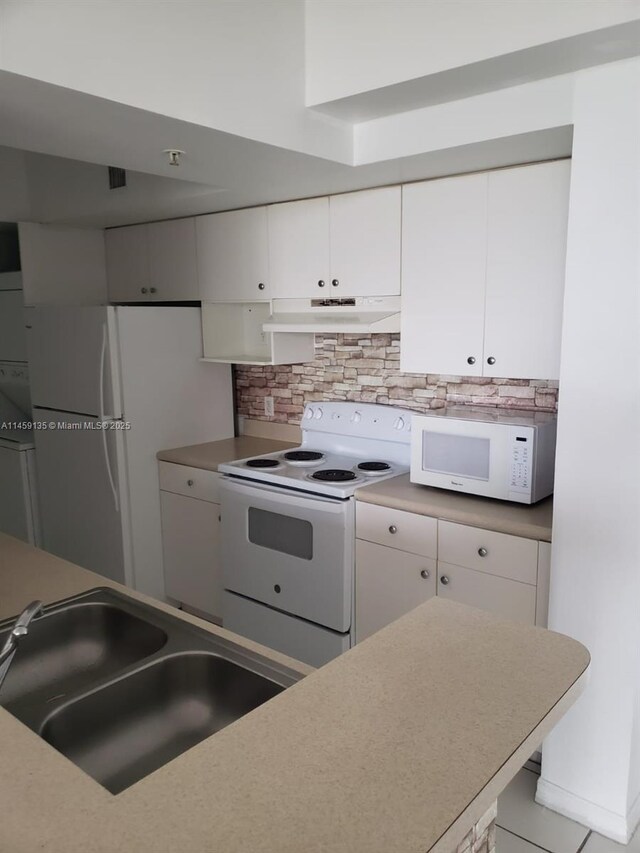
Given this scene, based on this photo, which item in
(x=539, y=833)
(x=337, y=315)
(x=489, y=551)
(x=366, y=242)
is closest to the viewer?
(x=539, y=833)

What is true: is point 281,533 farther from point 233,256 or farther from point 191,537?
point 233,256

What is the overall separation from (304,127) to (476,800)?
2.06m

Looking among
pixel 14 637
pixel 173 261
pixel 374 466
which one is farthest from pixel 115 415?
pixel 14 637

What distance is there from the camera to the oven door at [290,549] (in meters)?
2.84

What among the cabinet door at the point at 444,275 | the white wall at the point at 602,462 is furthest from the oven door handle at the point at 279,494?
the white wall at the point at 602,462

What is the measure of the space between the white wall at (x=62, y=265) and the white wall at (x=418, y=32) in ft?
7.47

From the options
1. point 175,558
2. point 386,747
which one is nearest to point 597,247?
point 386,747

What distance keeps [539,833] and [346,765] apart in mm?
1681

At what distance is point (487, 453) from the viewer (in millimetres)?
2576

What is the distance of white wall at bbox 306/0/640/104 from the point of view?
1722 millimetres

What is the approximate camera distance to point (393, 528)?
8.86ft

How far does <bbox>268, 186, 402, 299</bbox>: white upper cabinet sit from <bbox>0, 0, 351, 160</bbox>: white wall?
49cm

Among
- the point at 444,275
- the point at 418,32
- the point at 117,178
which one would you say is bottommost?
the point at 444,275

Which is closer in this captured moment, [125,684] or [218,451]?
[125,684]
